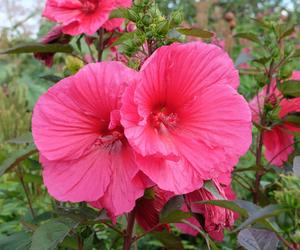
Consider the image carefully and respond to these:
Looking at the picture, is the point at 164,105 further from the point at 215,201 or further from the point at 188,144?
the point at 215,201

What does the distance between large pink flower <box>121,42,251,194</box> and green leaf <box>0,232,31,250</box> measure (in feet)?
1.22

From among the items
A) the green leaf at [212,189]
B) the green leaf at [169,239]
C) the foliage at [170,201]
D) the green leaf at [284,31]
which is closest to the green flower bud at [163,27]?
the foliage at [170,201]

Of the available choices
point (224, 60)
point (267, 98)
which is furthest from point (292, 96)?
point (224, 60)

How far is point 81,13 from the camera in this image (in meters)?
1.43

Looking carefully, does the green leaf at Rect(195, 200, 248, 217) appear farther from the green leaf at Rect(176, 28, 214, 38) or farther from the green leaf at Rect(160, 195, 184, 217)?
the green leaf at Rect(176, 28, 214, 38)

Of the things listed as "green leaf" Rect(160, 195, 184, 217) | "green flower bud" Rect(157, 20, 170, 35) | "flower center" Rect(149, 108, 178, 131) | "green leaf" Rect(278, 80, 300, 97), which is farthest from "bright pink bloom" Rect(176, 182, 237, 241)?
"green leaf" Rect(278, 80, 300, 97)

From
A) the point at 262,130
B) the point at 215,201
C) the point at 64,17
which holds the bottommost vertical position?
the point at 262,130

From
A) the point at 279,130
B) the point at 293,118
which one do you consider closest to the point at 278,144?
the point at 279,130

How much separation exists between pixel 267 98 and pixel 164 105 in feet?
1.42

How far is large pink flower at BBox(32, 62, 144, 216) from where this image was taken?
3.00ft

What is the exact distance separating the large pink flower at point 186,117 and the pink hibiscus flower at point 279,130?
1.38 ft

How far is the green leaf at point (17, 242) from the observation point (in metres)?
1.13

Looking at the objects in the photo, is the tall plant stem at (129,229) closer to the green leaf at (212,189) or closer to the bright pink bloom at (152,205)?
the bright pink bloom at (152,205)

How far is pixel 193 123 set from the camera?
3.16 feet
